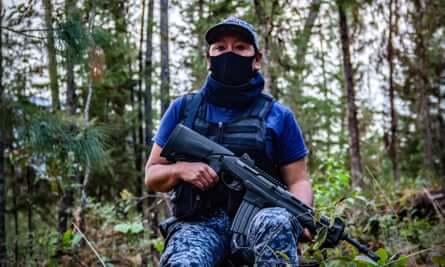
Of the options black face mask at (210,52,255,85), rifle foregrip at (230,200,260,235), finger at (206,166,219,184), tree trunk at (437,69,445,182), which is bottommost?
tree trunk at (437,69,445,182)

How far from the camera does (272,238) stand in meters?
2.48

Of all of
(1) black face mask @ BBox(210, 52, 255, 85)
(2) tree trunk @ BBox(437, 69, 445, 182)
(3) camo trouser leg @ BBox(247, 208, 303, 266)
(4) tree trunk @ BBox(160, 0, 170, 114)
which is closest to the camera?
(3) camo trouser leg @ BBox(247, 208, 303, 266)

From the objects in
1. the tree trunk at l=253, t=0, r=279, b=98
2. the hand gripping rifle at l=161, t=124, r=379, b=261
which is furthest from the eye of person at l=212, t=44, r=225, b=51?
the tree trunk at l=253, t=0, r=279, b=98

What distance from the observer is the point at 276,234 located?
2.48 m

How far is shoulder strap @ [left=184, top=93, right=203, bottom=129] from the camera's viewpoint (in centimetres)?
313

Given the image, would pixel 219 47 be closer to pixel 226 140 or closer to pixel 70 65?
pixel 226 140

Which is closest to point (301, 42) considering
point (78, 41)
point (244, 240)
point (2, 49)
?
point (78, 41)

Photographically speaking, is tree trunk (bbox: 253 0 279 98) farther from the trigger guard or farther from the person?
the trigger guard

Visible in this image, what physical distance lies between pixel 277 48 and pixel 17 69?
3.82 m

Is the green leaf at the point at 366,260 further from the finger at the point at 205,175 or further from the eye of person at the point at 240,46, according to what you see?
the eye of person at the point at 240,46

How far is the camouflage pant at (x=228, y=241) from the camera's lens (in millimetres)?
2467

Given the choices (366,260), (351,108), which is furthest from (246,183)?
(351,108)

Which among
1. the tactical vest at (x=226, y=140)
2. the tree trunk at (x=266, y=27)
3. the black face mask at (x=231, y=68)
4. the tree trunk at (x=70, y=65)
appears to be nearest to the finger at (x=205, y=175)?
the tactical vest at (x=226, y=140)

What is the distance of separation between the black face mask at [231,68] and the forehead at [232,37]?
0.10 m
